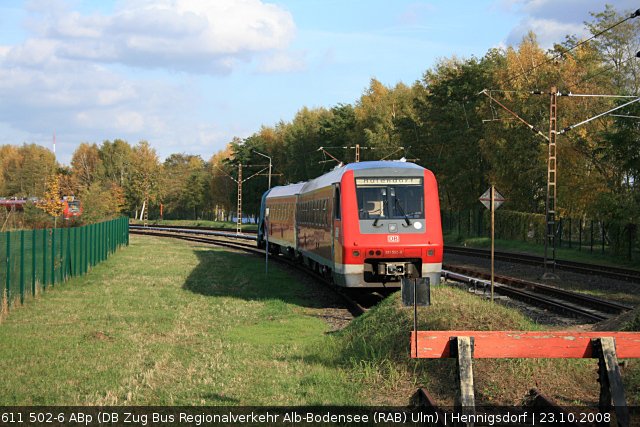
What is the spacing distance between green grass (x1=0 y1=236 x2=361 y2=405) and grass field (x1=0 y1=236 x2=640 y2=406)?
2cm

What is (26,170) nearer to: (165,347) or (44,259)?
(44,259)

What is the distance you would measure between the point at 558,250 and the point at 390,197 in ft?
88.8

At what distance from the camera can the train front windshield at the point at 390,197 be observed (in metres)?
18.6

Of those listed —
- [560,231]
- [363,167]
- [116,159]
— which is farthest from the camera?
[116,159]

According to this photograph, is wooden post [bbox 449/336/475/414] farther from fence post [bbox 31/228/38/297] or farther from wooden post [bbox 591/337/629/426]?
fence post [bbox 31/228/38/297]

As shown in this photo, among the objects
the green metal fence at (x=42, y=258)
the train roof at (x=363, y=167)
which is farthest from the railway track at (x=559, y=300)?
the green metal fence at (x=42, y=258)

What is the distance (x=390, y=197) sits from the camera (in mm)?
18719

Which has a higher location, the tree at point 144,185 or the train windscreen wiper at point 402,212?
the tree at point 144,185

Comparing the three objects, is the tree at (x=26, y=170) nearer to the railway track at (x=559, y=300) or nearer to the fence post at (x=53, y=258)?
the fence post at (x=53, y=258)

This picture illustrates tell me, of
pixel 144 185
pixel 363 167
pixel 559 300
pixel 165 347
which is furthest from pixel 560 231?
pixel 144 185

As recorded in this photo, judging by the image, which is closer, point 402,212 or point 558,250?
point 402,212

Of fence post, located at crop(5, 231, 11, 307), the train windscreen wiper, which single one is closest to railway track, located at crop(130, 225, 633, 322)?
the train windscreen wiper

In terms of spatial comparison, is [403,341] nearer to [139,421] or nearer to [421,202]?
[139,421]

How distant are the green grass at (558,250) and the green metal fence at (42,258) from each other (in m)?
22.2
